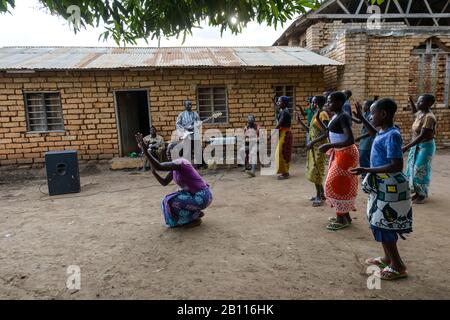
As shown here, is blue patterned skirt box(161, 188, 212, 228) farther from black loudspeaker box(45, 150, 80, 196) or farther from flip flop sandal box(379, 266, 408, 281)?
black loudspeaker box(45, 150, 80, 196)

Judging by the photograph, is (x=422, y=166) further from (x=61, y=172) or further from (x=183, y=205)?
(x=61, y=172)

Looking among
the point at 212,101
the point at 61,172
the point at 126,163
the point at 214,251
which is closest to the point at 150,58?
the point at 212,101

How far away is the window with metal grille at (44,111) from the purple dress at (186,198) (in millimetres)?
6046

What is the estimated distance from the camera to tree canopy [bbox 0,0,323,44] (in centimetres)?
213

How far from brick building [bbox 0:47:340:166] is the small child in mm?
5943

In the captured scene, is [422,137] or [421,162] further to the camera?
[421,162]

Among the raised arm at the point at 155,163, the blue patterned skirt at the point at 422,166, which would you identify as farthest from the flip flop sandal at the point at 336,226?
the raised arm at the point at 155,163

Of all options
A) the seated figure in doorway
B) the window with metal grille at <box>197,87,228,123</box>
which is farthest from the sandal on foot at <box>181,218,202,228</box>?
the window with metal grille at <box>197,87,228,123</box>

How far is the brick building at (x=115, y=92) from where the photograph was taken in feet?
26.0

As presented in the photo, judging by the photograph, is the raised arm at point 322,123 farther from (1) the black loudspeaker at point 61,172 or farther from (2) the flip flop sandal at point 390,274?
(1) the black loudspeaker at point 61,172

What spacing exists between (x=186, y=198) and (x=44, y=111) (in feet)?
21.1

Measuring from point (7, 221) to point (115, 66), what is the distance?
452 cm

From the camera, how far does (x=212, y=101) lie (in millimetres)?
8719
